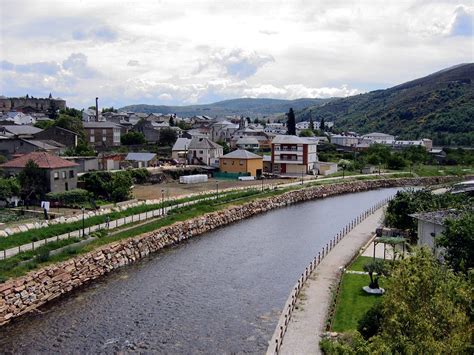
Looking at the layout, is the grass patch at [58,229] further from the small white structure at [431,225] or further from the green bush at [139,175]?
the small white structure at [431,225]

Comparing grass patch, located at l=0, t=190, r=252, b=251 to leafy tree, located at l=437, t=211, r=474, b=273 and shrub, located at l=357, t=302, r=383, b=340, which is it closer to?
shrub, located at l=357, t=302, r=383, b=340

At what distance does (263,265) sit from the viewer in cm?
2975

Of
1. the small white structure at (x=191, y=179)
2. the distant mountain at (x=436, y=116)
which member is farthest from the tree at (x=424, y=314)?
the distant mountain at (x=436, y=116)

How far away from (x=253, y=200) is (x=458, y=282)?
36.5 meters

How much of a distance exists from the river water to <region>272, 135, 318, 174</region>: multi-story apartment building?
3705 cm

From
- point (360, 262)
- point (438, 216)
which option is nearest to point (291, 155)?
point (360, 262)

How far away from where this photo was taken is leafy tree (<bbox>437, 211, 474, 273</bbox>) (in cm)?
1841

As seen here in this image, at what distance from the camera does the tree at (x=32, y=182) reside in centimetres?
4191

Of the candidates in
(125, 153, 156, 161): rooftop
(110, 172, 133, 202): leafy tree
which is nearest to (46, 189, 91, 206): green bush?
(110, 172, 133, 202): leafy tree

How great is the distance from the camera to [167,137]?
3430 inches

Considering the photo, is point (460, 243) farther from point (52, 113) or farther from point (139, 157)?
point (52, 113)

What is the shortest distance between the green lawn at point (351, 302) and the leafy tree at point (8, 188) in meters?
27.8

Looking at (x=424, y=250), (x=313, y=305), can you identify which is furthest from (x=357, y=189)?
(x=424, y=250)

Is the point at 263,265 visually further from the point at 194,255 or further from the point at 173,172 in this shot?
the point at 173,172
